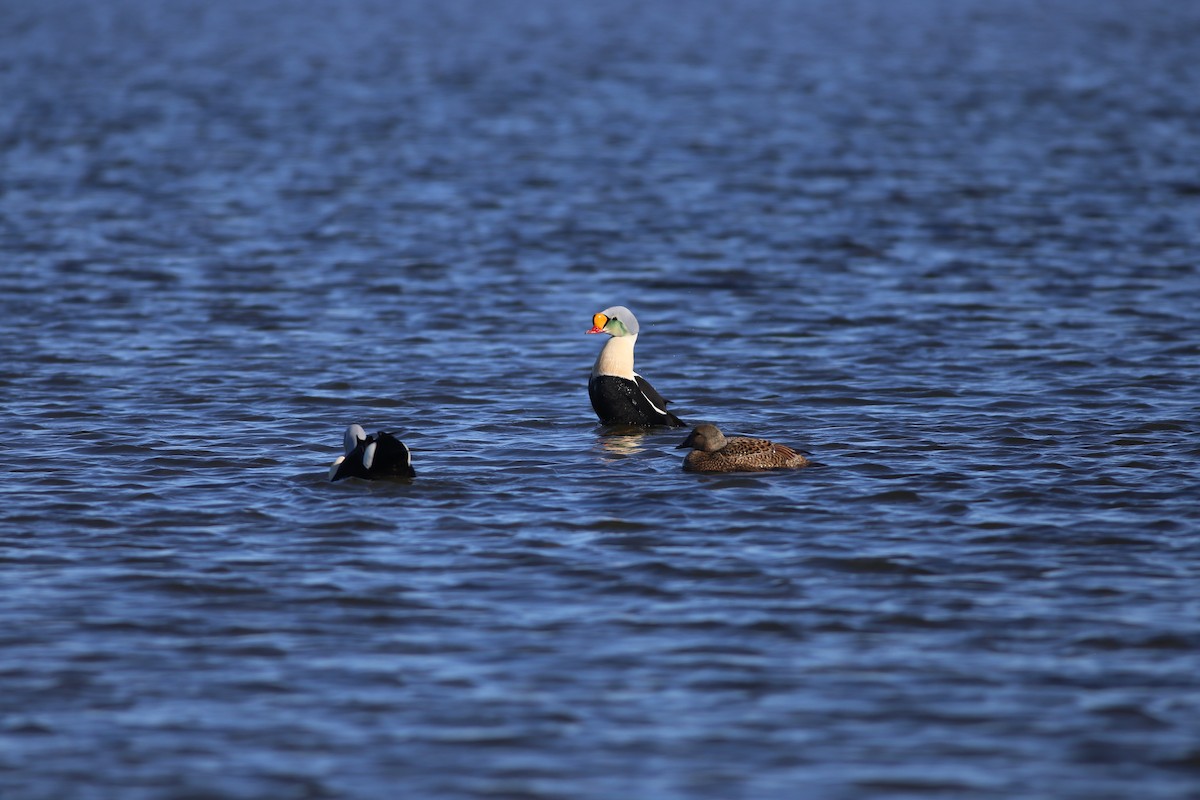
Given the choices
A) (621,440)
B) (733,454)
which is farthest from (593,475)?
(621,440)

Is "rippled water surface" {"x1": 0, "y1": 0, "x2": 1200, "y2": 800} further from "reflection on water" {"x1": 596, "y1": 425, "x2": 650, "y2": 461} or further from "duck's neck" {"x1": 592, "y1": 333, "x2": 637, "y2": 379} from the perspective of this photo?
"duck's neck" {"x1": 592, "y1": 333, "x2": 637, "y2": 379}

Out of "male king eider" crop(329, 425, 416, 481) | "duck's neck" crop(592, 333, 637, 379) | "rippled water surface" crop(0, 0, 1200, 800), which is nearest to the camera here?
"rippled water surface" crop(0, 0, 1200, 800)

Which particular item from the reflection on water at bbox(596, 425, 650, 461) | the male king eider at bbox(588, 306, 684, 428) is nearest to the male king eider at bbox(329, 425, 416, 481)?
the reflection on water at bbox(596, 425, 650, 461)

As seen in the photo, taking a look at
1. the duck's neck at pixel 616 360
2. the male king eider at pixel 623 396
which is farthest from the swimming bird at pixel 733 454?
the duck's neck at pixel 616 360

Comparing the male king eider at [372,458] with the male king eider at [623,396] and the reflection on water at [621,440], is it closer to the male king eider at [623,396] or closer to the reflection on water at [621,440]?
the reflection on water at [621,440]

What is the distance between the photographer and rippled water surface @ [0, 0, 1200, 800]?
27.2ft

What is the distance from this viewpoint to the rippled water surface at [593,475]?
27.2ft

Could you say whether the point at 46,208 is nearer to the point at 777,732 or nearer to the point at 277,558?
the point at 277,558

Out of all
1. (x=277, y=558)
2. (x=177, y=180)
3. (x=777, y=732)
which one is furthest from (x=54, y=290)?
(x=777, y=732)

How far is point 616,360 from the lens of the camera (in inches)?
599

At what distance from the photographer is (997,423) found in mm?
14984

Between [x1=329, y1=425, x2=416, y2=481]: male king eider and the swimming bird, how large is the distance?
2.16m

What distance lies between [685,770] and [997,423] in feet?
25.8

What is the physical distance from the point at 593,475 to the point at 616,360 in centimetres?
214
